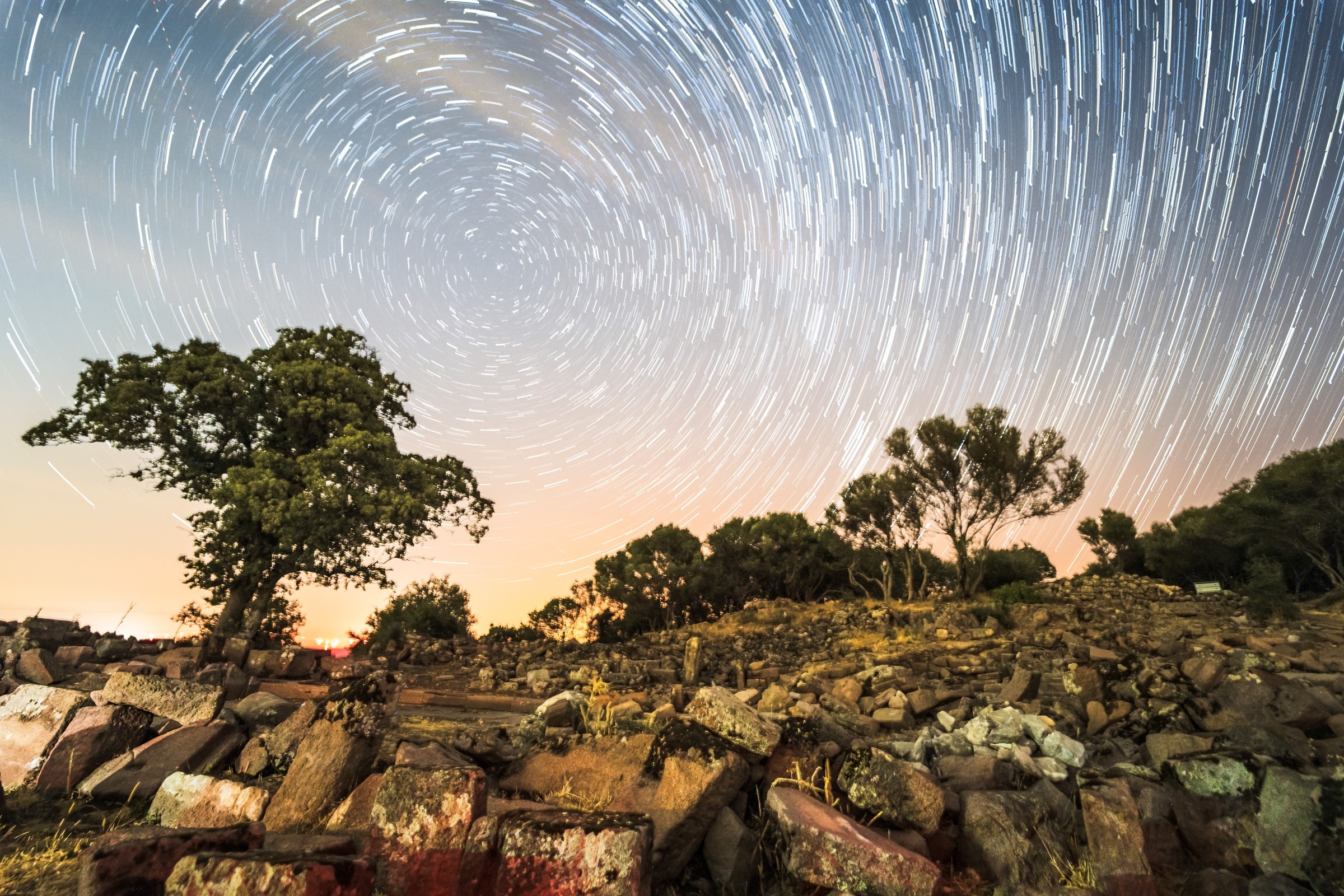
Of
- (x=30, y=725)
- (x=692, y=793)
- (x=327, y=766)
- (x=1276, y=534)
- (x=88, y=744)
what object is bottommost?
(x=692, y=793)

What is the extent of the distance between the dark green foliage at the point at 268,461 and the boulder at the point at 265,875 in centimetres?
1760

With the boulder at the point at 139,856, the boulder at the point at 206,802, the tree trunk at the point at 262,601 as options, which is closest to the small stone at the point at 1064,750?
the boulder at the point at 139,856

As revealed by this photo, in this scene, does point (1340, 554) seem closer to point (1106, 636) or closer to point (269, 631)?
point (1106, 636)

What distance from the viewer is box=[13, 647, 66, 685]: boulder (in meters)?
11.1

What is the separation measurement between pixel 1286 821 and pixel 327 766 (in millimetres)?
6458

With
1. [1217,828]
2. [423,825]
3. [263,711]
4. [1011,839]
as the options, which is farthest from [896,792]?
[263,711]

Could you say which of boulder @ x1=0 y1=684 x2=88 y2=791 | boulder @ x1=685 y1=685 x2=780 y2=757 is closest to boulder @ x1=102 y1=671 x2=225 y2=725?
boulder @ x1=0 y1=684 x2=88 y2=791

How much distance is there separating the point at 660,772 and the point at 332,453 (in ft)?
58.4

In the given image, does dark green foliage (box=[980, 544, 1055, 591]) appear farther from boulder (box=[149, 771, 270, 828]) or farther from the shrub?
boulder (box=[149, 771, 270, 828])

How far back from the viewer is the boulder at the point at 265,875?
2748 mm

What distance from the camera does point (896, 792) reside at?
460cm

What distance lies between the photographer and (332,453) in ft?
63.6

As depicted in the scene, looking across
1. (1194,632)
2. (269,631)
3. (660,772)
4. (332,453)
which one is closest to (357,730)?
(660,772)

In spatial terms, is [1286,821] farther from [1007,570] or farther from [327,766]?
[1007,570]
